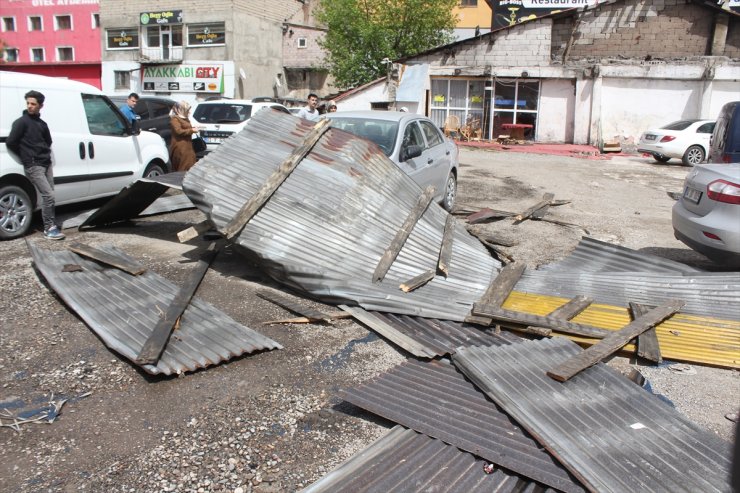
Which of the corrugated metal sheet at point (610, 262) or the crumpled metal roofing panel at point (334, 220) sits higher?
the crumpled metal roofing panel at point (334, 220)

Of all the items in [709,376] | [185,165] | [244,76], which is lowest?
[709,376]

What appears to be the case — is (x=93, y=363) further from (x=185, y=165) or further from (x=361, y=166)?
(x=185, y=165)

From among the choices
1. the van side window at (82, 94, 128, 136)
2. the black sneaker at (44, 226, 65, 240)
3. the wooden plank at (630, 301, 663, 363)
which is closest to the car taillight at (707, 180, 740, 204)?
the wooden plank at (630, 301, 663, 363)

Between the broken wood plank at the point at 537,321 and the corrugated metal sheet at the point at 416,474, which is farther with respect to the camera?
the broken wood plank at the point at 537,321

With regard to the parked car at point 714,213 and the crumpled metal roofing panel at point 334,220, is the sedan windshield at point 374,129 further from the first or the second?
the parked car at point 714,213

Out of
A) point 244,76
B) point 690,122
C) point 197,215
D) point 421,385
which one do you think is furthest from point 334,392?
point 244,76

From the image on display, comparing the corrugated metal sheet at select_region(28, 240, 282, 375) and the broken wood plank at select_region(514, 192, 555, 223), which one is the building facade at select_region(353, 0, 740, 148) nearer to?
the broken wood plank at select_region(514, 192, 555, 223)

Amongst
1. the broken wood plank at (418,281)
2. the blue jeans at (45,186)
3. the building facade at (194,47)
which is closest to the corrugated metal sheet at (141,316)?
the broken wood plank at (418,281)

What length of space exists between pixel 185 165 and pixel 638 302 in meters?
6.87

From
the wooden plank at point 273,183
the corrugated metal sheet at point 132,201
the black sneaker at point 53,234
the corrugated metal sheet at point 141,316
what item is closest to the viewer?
the corrugated metal sheet at point 141,316

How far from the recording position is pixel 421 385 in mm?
3861

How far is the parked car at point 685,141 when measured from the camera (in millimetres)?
18016

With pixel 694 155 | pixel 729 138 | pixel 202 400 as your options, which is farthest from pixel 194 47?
pixel 202 400

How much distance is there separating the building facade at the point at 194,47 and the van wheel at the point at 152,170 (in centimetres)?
2711
